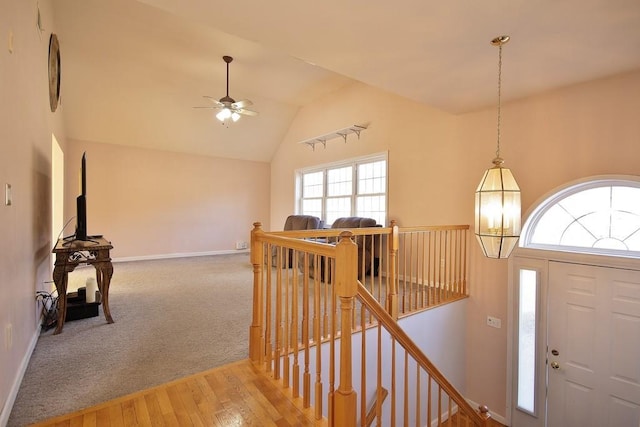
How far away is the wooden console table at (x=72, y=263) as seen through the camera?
2.71 m

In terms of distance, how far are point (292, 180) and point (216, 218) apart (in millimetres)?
2032

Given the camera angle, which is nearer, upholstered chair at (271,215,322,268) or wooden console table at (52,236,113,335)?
wooden console table at (52,236,113,335)

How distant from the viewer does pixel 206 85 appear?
219 inches

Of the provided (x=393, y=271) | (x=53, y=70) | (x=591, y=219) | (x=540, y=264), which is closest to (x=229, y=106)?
(x=53, y=70)

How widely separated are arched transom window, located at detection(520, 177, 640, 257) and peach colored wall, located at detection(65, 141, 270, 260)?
6012mm

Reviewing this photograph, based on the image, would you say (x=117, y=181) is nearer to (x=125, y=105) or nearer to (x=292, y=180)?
(x=125, y=105)

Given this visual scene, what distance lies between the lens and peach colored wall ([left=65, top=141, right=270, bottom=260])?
233 inches

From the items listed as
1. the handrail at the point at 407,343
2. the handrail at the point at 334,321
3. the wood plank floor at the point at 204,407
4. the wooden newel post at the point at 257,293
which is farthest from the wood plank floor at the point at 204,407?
the handrail at the point at 407,343

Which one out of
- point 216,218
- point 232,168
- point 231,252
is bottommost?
point 231,252

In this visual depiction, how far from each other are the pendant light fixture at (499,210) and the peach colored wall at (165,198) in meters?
6.16

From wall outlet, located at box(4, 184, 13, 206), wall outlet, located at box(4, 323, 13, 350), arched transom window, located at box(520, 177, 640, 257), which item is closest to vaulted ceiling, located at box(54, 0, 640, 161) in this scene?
arched transom window, located at box(520, 177, 640, 257)

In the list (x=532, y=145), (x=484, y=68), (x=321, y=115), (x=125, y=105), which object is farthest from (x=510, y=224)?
(x=125, y=105)

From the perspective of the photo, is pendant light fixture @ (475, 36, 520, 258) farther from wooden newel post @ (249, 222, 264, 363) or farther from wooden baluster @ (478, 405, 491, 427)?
wooden newel post @ (249, 222, 264, 363)

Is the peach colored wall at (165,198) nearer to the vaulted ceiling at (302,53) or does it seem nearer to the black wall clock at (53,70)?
the vaulted ceiling at (302,53)
